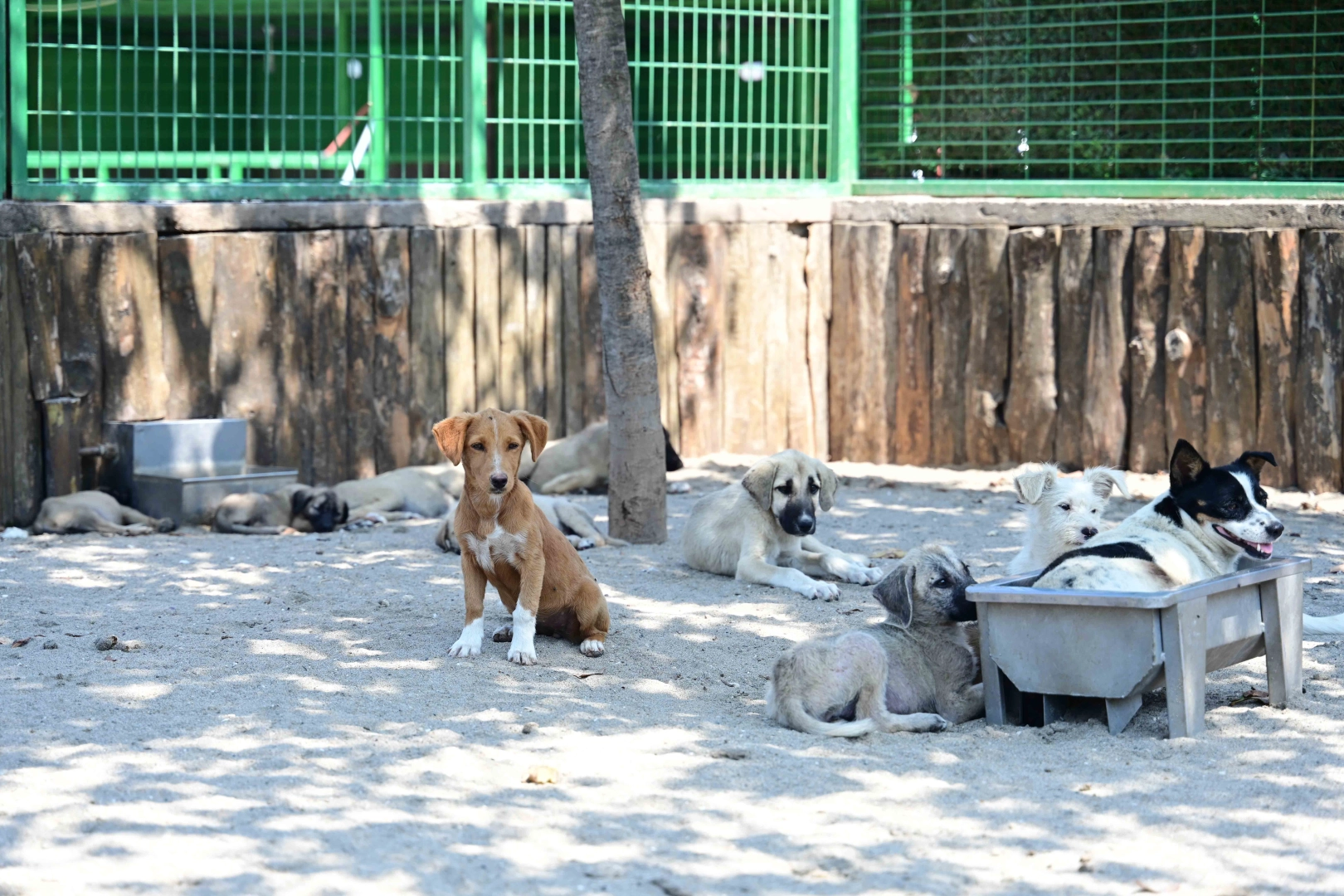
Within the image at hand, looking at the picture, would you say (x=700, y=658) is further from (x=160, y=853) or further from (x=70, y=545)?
(x=70, y=545)

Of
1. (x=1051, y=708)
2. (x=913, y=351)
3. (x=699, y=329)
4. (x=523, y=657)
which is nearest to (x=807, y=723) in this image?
(x=1051, y=708)

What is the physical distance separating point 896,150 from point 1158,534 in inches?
301

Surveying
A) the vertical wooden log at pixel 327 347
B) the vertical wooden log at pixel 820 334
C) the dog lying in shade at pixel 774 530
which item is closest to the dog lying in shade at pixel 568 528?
the dog lying in shade at pixel 774 530

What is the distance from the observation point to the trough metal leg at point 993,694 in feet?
19.2

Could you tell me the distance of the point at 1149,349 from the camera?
37.2ft

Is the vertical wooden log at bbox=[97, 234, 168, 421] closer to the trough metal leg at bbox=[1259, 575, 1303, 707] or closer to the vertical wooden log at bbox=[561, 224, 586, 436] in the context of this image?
the vertical wooden log at bbox=[561, 224, 586, 436]

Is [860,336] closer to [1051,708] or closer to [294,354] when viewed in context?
[294,354]

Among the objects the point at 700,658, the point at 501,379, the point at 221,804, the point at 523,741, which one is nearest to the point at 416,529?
the point at 501,379

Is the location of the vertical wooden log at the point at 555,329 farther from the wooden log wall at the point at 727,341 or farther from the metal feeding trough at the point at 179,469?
the metal feeding trough at the point at 179,469

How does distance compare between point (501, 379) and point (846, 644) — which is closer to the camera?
point (846, 644)

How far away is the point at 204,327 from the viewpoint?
10766mm

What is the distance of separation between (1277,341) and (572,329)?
16.6 ft

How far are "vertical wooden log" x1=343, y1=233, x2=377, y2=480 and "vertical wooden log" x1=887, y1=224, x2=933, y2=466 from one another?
4075mm

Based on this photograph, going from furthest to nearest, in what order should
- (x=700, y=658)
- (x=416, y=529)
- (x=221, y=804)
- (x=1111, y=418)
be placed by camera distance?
(x=1111, y=418) < (x=416, y=529) < (x=700, y=658) < (x=221, y=804)
